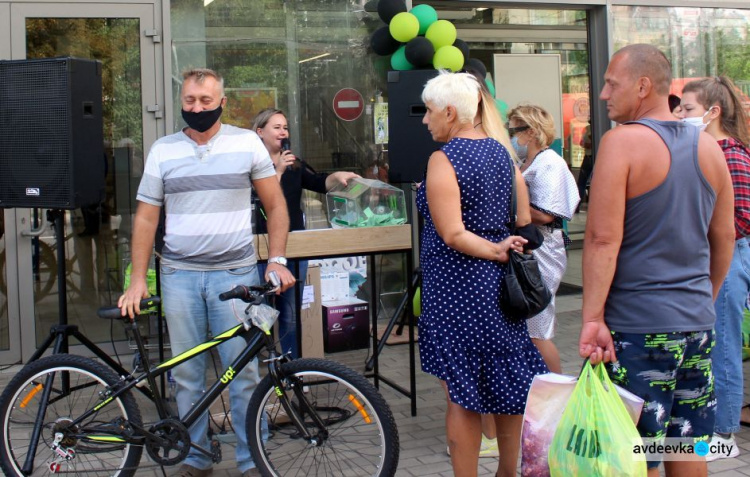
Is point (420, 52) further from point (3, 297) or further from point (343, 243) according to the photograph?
point (3, 297)

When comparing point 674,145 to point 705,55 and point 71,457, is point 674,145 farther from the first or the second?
point 705,55

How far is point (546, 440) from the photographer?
2789 millimetres

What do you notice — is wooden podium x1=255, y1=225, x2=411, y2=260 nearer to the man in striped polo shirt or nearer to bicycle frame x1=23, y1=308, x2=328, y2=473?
the man in striped polo shirt

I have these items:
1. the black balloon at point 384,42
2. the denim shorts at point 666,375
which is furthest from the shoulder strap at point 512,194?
the black balloon at point 384,42

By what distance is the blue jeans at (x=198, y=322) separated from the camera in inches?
149

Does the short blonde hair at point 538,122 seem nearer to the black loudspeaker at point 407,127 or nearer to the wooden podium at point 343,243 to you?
the wooden podium at point 343,243

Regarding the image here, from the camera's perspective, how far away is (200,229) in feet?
12.3

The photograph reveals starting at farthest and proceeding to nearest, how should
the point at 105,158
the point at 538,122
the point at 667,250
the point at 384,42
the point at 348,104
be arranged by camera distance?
the point at 348,104 → the point at 384,42 → the point at 105,158 → the point at 538,122 → the point at 667,250

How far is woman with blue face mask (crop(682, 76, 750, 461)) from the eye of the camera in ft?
13.8

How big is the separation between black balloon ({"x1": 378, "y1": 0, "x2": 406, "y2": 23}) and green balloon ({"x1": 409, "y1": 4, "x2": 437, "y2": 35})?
0.12 meters

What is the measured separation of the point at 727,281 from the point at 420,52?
118 inches

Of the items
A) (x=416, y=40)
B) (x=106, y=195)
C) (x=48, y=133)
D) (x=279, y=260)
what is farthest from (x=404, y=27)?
(x=279, y=260)

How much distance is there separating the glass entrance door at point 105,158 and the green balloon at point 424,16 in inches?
79.2

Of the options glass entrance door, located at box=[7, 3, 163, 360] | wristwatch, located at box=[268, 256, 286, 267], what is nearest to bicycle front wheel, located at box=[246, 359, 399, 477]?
wristwatch, located at box=[268, 256, 286, 267]
